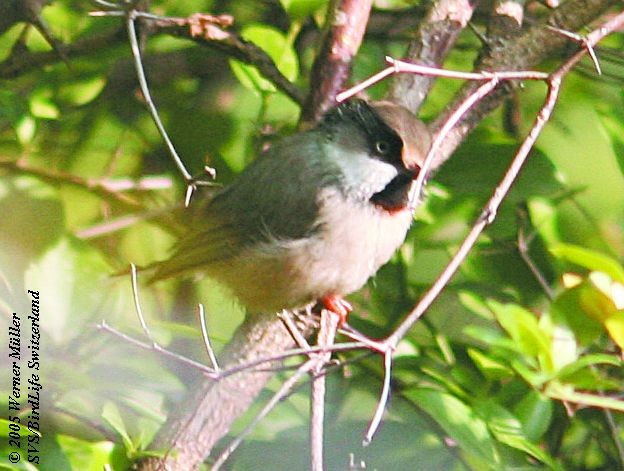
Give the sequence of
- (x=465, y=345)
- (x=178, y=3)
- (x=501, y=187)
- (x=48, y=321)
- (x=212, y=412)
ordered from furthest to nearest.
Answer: (x=178, y=3) < (x=465, y=345) < (x=212, y=412) < (x=48, y=321) < (x=501, y=187)

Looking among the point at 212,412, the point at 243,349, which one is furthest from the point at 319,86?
the point at 212,412

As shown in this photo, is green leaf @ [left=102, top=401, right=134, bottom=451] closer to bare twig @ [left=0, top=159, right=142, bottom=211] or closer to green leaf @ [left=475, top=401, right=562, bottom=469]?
bare twig @ [left=0, top=159, right=142, bottom=211]

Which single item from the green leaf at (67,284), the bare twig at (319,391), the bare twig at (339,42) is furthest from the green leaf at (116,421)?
the bare twig at (339,42)

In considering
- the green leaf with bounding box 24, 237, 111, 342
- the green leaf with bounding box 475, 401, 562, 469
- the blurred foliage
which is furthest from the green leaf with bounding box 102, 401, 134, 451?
the green leaf with bounding box 475, 401, 562, 469

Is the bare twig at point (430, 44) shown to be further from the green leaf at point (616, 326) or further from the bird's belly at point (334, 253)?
the green leaf at point (616, 326)

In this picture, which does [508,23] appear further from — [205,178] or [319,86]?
[205,178]

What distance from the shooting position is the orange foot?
2.83 m

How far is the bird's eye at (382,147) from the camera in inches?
109

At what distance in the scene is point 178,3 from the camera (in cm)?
310

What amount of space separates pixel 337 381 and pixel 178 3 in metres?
1.18

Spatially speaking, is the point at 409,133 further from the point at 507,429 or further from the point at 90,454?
the point at 90,454

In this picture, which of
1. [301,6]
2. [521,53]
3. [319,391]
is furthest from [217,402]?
[521,53]

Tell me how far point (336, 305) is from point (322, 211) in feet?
0.86

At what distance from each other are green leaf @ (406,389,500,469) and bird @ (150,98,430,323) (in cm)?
35
